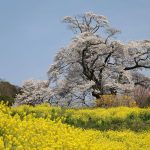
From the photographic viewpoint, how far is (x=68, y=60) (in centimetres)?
3791

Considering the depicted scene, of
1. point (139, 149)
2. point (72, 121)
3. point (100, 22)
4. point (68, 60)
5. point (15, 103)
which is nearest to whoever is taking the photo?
point (139, 149)

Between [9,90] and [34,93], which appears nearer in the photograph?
[9,90]

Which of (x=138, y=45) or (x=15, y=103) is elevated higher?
(x=138, y=45)

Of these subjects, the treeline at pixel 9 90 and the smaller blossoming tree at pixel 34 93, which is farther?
the smaller blossoming tree at pixel 34 93

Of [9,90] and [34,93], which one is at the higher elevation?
[9,90]

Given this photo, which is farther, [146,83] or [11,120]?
[146,83]

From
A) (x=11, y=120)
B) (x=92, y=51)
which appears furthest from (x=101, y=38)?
(x=11, y=120)

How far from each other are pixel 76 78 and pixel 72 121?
1777 cm

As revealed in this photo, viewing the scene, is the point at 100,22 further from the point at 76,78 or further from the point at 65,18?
the point at 76,78

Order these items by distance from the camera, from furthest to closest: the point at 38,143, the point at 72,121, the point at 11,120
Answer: the point at 72,121
the point at 11,120
the point at 38,143

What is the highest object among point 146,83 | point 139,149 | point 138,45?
point 138,45

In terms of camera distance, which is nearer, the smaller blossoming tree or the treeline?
the treeline

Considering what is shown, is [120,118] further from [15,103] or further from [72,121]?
[15,103]

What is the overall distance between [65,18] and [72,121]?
20.7 meters
